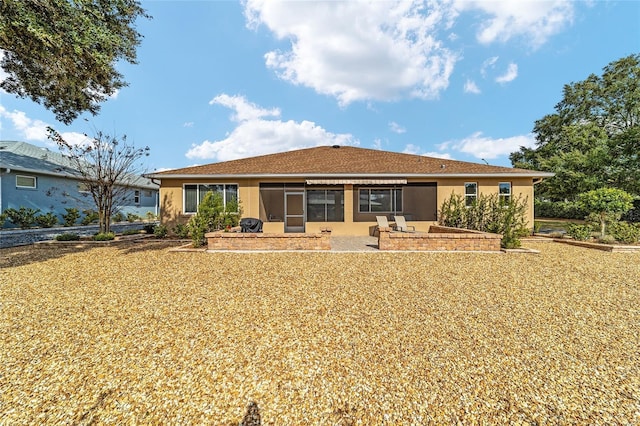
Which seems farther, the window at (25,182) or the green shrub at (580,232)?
the window at (25,182)

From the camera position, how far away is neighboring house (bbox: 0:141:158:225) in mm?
19828

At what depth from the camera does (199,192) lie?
50.1 feet

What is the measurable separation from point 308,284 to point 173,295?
2965 mm

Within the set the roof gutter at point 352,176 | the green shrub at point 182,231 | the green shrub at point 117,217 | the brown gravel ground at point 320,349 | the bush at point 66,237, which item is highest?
the roof gutter at point 352,176

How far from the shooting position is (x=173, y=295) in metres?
5.64

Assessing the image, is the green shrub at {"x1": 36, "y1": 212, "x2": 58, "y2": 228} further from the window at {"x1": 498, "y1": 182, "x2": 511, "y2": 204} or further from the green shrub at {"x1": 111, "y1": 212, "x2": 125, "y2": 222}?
the window at {"x1": 498, "y1": 182, "x2": 511, "y2": 204}

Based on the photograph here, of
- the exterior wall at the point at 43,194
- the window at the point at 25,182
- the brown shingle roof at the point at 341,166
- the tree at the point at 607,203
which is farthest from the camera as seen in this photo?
the window at the point at 25,182

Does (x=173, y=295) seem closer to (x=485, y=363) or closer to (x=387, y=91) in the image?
(x=485, y=363)

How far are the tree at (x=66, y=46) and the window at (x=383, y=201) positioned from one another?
44.3ft

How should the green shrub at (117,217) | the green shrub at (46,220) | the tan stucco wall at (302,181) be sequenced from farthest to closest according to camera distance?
the green shrub at (117,217), the green shrub at (46,220), the tan stucco wall at (302,181)

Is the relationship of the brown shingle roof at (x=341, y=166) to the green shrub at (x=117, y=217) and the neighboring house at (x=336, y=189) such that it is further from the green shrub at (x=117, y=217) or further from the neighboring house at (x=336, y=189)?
the green shrub at (x=117, y=217)

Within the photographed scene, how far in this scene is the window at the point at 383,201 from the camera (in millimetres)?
16328

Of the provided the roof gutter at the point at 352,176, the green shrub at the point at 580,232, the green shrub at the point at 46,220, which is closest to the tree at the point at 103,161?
the roof gutter at the point at 352,176

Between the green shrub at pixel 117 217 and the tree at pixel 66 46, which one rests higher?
the tree at pixel 66 46
